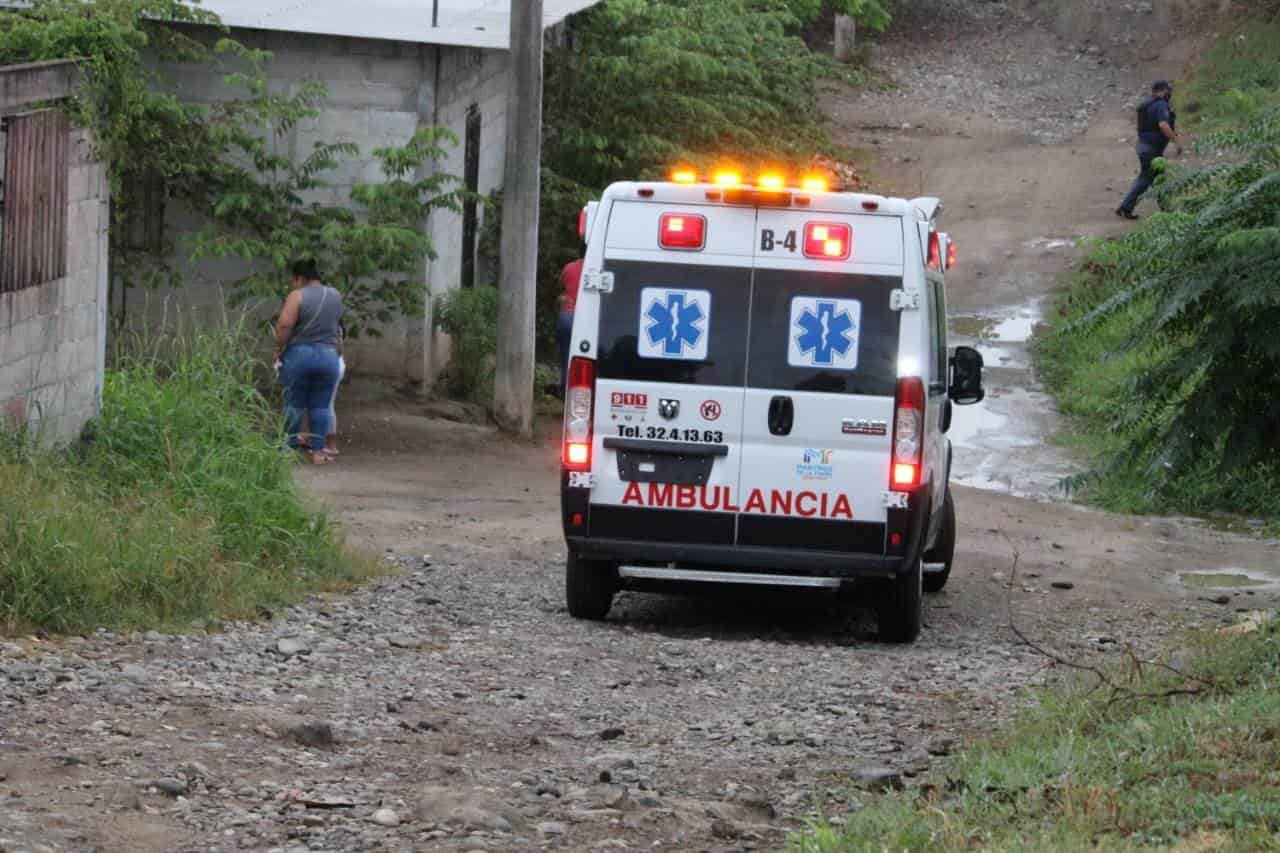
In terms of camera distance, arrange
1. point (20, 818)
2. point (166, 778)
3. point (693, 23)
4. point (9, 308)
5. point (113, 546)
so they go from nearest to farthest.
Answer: point (20, 818)
point (166, 778)
point (113, 546)
point (9, 308)
point (693, 23)

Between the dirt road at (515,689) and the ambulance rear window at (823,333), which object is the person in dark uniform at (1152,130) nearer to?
the dirt road at (515,689)

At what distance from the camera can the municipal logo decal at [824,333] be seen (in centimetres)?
954

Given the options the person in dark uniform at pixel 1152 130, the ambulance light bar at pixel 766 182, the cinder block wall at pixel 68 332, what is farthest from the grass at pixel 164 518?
the person in dark uniform at pixel 1152 130

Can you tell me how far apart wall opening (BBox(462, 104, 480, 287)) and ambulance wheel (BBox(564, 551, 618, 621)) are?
9129mm

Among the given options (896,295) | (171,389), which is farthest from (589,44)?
(896,295)

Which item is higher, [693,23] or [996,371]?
[693,23]

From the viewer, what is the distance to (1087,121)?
31.3 metres

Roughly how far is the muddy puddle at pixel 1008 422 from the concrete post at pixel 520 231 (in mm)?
3866

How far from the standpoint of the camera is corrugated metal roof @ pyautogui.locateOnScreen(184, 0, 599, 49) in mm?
16109

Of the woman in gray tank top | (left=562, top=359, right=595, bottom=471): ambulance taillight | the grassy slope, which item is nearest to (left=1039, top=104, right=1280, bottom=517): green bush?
the grassy slope

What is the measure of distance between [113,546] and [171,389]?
2357 mm

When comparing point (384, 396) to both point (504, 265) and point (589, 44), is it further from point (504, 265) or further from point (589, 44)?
point (589, 44)

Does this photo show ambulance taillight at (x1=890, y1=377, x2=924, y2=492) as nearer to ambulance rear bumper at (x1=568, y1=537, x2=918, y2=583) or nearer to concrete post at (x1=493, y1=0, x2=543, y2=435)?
ambulance rear bumper at (x1=568, y1=537, x2=918, y2=583)

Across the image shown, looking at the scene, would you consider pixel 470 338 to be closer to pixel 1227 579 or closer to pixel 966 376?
pixel 1227 579
